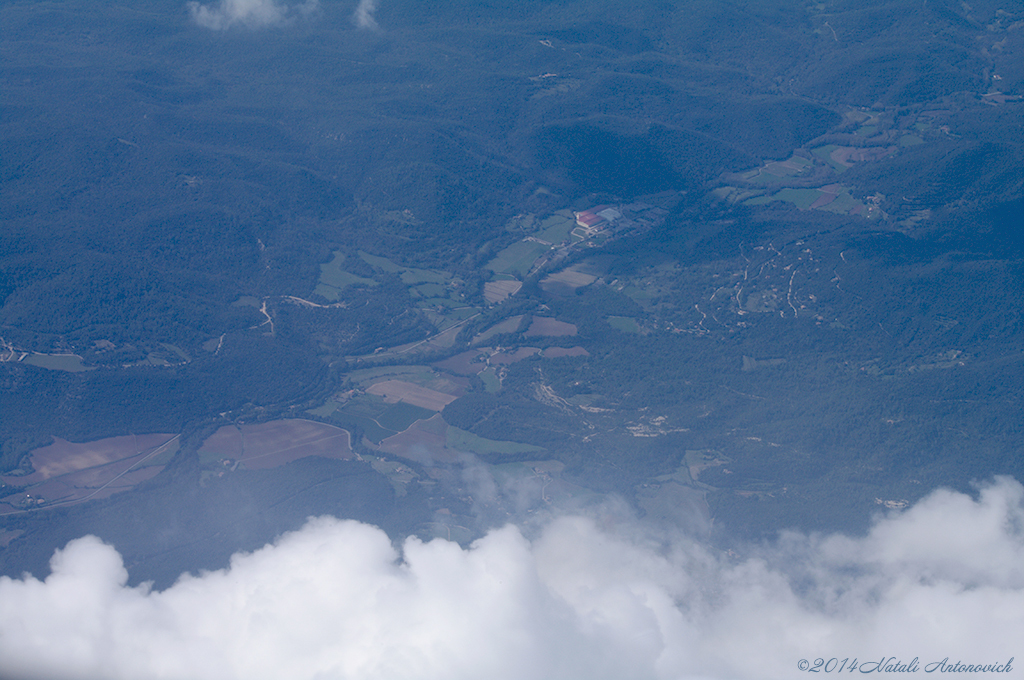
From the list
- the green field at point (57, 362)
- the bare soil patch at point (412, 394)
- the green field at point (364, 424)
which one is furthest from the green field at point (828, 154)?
the green field at point (57, 362)

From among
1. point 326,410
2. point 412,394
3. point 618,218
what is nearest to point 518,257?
point 618,218

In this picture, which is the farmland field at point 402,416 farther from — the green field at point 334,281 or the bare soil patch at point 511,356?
the green field at point 334,281

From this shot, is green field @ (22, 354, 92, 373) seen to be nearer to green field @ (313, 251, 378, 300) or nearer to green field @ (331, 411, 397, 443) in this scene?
green field @ (331, 411, 397, 443)

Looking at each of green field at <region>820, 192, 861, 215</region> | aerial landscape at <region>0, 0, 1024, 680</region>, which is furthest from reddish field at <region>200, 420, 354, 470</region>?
green field at <region>820, 192, 861, 215</region>

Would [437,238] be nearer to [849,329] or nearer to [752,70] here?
[849,329]

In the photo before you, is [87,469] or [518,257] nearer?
[87,469]

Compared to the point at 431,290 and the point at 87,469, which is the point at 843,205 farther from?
the point at 87,469
